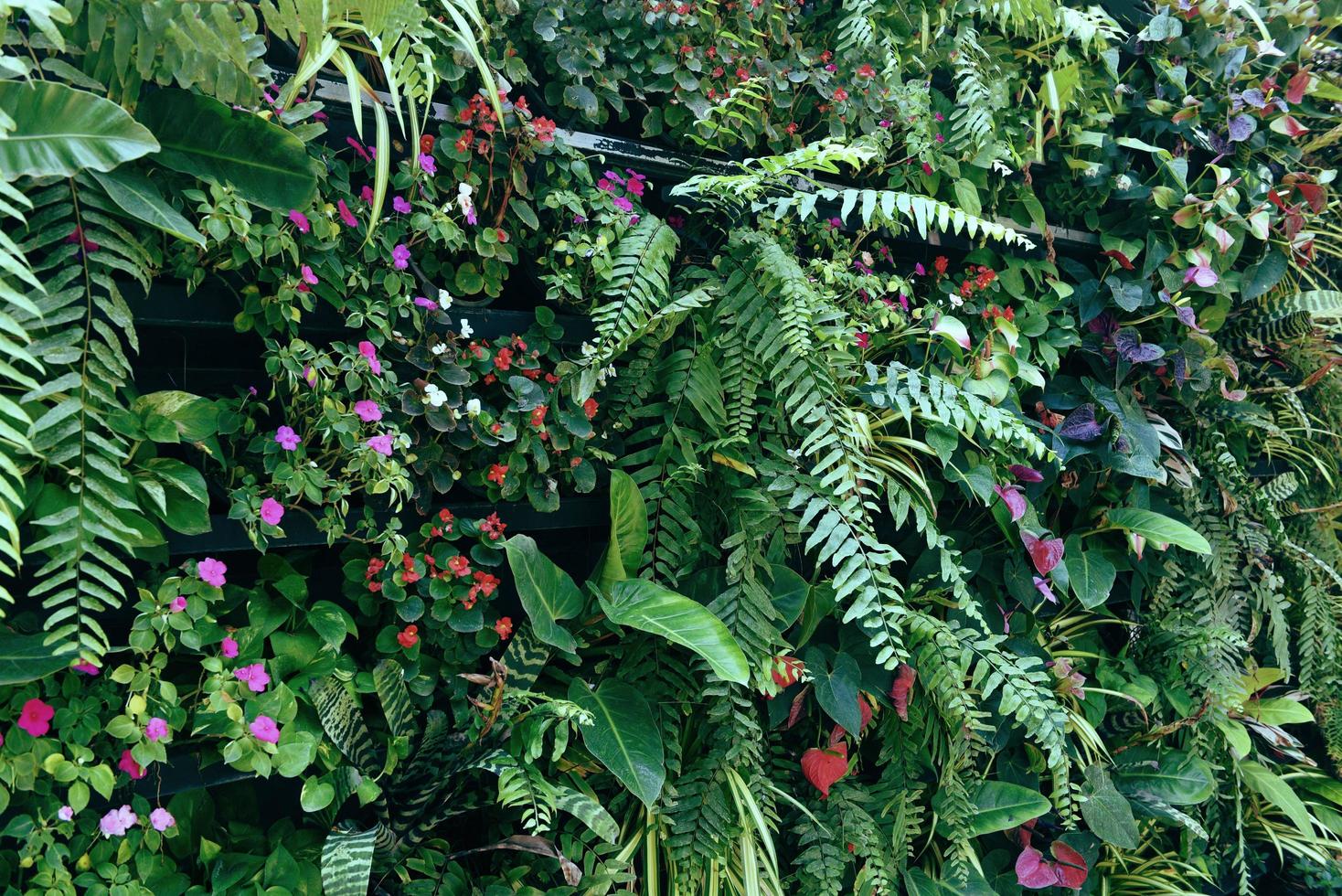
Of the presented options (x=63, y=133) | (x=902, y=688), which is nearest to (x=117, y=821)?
(x=63, y=133)

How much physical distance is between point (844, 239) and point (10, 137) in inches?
55.9

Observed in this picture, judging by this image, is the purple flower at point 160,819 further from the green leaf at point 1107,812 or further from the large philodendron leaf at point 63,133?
the green leaf at point 1107,812

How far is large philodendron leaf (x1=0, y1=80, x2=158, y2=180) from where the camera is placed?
88 cm

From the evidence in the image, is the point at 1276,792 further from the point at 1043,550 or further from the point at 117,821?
the point at 117,821

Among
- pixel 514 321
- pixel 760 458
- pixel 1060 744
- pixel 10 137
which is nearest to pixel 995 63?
pixel 760 458

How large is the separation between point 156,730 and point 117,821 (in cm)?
11

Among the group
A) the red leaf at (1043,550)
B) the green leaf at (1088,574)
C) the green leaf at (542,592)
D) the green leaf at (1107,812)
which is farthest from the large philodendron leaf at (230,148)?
the green leaf at (1107,812)

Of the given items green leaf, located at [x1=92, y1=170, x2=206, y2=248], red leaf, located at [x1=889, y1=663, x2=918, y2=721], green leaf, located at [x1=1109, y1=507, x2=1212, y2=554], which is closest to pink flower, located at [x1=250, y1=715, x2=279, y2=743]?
green leaf, located at [x1=92, y1=170, x2=206, y2=248]

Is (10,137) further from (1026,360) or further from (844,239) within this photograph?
(1026,360)

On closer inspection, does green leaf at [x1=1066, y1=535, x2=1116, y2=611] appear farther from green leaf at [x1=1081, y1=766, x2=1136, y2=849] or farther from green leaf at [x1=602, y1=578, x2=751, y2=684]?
green leaf at [x1=602, y1=578, x2=751, y2=684]

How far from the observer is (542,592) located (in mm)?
1326

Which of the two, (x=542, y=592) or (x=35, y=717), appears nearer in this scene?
(x=35, y=717)

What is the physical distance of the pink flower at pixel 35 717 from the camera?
1.01m

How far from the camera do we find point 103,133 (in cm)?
91
